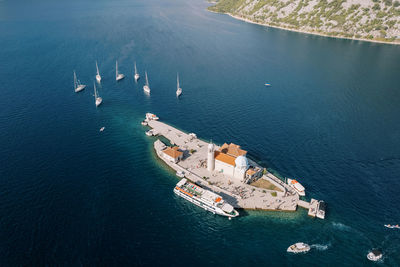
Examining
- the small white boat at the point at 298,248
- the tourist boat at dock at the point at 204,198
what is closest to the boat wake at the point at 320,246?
the small white boat at the point at 298,248

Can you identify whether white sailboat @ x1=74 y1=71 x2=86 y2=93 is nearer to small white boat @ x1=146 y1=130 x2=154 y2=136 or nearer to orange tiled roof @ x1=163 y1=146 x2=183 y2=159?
small white boat @ x1=146 y1=130 x2=154 y2=136

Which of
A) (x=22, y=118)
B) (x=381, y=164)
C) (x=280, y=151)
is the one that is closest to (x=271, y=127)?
(x=280, y=151)

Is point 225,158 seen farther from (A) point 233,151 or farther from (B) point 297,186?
(B) point 297,186

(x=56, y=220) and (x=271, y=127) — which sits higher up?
(x=271, y=127)

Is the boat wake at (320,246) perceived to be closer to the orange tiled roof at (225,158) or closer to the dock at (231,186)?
the dock at (231,186)

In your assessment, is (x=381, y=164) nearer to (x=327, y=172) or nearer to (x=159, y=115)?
(x=327, y=172)

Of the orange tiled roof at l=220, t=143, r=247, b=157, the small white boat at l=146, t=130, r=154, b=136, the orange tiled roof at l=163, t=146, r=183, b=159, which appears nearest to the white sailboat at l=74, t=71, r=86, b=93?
the small white boat at l=146, t=130, r=154, b=136

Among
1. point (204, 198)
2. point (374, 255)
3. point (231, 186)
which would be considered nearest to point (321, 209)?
point (374, 255)
